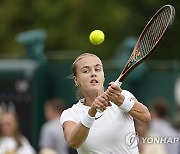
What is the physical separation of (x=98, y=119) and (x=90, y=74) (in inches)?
14.8

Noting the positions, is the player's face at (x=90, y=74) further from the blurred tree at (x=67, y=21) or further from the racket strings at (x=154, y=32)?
the blurred tree at (x=67, y=21)

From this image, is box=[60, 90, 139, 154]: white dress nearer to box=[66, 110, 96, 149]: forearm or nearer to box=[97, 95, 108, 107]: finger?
box=[66, 110, 96, 149]: forearm

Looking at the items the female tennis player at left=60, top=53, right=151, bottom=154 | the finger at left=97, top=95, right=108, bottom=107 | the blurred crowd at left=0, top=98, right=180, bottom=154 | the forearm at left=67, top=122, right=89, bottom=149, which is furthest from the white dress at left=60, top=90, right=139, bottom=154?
the blurred crowd at left=0, top=98, right=180, bottom=154

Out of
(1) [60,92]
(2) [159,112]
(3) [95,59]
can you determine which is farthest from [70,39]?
(3) [95,59]

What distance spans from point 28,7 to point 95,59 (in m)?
15.4

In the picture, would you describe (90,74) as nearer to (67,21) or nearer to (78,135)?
(78,135)

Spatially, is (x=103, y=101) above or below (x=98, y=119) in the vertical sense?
above

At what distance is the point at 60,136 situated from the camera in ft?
44.2

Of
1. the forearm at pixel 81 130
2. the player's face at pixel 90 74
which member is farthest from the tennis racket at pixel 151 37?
the forearm at pixel 81 130

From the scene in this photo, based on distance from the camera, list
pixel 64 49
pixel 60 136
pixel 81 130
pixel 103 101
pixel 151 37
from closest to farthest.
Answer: pixel 103 101
pixel 81 130
pixel 151 37
pixel 60 136
pixel 64 49

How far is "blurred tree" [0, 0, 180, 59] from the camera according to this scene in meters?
23.0

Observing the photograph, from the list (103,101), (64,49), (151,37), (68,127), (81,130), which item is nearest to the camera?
(103,101)

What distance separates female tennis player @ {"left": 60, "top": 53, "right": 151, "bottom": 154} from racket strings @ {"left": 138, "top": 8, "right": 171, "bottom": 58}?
1.43ft

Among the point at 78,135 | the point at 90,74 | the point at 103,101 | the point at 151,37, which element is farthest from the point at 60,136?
the point at 103,101
